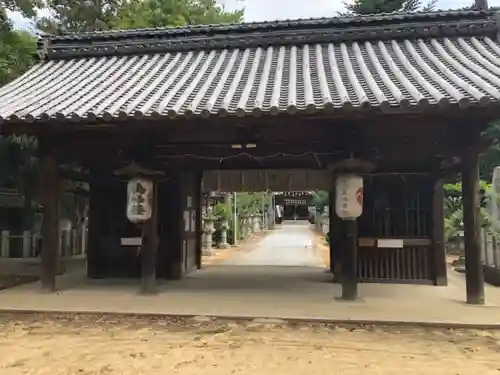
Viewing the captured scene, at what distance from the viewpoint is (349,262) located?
7.98 m

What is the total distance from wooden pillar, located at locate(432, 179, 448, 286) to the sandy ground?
415 centimetres

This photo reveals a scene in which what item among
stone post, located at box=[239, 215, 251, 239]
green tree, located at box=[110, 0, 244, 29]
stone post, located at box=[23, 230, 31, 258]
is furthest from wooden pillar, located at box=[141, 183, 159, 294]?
stone post, located at box=[239, 215, 251, 239]

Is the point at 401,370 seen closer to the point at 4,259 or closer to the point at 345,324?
the point at 345,324

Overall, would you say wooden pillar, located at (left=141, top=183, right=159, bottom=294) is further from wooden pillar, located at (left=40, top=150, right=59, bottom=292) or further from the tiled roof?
the tiled roof

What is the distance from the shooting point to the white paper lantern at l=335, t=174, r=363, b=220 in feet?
25.8

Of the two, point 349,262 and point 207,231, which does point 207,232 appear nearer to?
point 207,231

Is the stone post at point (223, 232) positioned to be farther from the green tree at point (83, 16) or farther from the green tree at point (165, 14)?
the green tree at point (83, 16)

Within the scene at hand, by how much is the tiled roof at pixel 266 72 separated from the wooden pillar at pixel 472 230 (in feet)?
4.30

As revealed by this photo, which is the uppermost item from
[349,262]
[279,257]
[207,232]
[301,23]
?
[301,23]

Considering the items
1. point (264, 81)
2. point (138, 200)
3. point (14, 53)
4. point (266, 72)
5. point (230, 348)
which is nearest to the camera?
point (230, 348)

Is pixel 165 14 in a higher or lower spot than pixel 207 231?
higher

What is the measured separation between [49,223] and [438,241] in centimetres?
791

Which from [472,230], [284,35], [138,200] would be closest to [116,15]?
[284,35]

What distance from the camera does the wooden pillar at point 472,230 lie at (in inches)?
307
